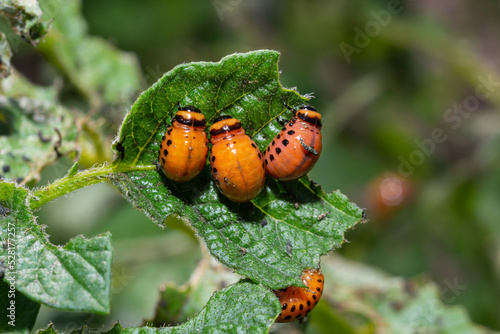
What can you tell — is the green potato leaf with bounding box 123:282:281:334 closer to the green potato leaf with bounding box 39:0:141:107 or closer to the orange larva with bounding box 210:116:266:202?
the orange larva with bounding box 210:116:266:202

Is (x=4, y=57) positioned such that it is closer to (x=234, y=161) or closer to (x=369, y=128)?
(x=234, y=161)

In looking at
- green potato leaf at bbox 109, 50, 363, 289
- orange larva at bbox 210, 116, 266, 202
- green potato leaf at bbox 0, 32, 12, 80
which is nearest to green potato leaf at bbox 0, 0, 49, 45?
green potato leaf at bbox 0, 32, 12, 80

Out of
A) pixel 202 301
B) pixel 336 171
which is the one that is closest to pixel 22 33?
pixel 202 301

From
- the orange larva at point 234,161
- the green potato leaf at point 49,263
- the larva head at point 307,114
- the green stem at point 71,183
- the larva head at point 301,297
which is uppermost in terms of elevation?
the larva head at point 307,114

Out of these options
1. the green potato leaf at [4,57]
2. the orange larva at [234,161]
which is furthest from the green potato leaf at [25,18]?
the orange larva at [234,161]

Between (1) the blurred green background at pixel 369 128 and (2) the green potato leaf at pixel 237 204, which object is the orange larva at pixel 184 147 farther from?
(1) the blurred green background at pixel 369 128

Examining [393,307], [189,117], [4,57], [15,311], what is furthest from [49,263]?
[393,307]
